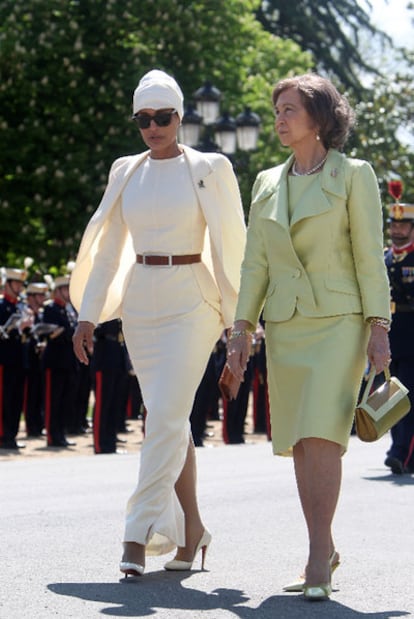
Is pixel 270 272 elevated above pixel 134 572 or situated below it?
above

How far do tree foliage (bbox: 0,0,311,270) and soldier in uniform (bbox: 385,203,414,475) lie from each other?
18956 mm

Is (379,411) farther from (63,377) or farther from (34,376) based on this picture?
(34,376)

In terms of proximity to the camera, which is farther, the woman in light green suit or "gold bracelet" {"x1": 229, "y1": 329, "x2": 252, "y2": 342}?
"gold bracelet" {"x1": 229, "y1": 329, "x2": 252, "y2": 342}

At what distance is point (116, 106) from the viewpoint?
107ft

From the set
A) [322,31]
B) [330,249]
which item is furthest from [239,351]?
[322,31]

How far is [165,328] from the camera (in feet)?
24.7

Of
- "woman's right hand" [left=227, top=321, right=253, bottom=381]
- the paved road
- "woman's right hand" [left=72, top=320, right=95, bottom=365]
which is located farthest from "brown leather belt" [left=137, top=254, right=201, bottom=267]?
the paved road

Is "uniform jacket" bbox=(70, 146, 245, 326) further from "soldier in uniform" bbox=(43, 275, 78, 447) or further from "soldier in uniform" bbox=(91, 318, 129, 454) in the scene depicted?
"soldier in uniform" bbox=(43, 275, 78, 447)

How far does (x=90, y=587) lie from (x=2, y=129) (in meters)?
26.0

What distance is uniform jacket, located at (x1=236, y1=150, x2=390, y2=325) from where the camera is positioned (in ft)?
22.1

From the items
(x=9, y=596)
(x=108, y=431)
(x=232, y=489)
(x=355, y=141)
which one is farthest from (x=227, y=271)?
(x=355, y=141)

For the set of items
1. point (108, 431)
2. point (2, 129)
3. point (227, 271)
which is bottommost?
point (108, 431)

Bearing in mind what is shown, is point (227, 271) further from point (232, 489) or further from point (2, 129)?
point (2, 129)

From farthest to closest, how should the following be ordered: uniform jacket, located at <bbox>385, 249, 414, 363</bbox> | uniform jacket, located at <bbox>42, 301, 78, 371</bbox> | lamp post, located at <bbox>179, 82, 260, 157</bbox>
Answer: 1. lamp post, located at <bbox>179, 82, 260, 157</bbox>
2. uniform jacket, located at <bbox>42, 301, 78, 371</bbox>
3. uniform jacket, located at <bbox>385, 249, 414, 363</bbox>
